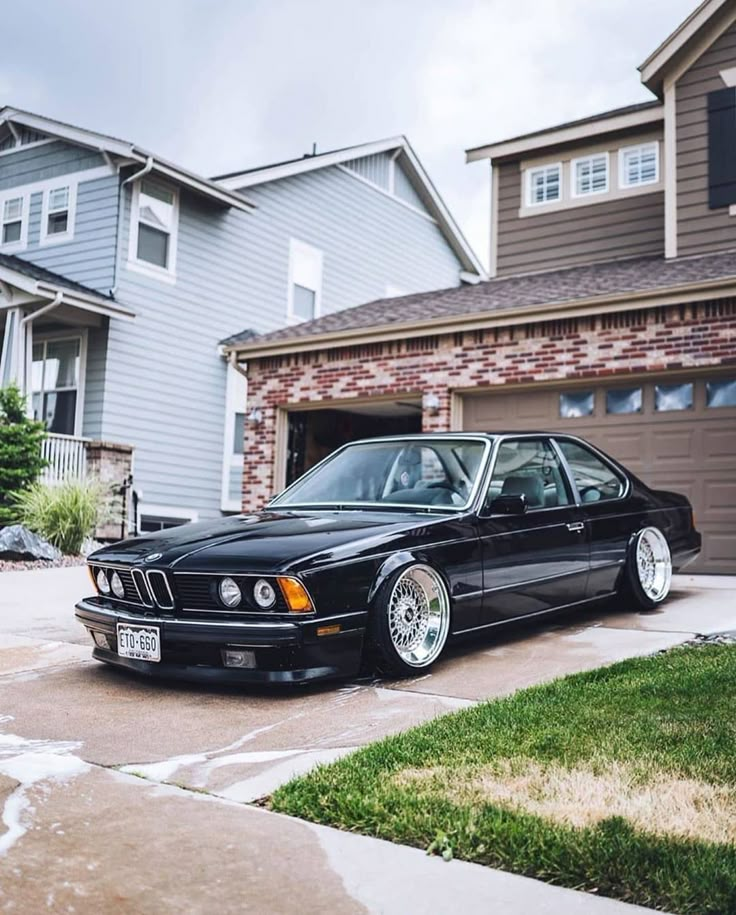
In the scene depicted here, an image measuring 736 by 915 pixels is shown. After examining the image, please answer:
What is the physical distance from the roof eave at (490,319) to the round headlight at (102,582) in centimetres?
744

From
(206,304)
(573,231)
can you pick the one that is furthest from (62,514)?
(573,231)

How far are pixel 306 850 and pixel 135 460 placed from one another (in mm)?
14777

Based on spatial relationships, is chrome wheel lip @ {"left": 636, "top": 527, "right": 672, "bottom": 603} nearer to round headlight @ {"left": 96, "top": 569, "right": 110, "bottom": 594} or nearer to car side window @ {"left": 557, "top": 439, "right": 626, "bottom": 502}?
car side window @ {"left": 557, "top": 439, "right": 626, "bottom": 502}

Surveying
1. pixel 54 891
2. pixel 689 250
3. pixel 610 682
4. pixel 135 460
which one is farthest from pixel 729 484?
pixel 135 460

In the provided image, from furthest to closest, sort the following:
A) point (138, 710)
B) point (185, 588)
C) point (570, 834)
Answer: point (185, 588)
point (138, 710)
point (570, 834)

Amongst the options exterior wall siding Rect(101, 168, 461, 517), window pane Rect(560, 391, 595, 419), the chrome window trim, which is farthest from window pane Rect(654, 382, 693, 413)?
exterior wall siding Rect(101, 168, 461, 517)

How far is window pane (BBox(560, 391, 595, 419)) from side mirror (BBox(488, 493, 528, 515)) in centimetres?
588

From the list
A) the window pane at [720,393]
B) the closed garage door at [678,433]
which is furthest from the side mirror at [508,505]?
the window pane at [720,393]

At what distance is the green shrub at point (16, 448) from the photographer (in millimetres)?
13328

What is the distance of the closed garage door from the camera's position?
10555 mm

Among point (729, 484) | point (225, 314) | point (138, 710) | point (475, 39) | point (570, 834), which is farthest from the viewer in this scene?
point (225, 314)

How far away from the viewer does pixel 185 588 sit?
16.3 ft

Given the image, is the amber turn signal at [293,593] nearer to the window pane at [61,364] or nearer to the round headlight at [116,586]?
the round headlight at [116,586]

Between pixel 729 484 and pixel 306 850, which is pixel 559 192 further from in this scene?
pixel 306 850
